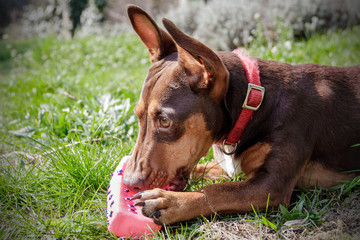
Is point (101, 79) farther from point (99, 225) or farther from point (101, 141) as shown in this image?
point (99, 225)

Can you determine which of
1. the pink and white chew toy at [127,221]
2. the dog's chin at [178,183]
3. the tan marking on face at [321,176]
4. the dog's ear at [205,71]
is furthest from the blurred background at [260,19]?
the pink and white chew toy at [127,221]

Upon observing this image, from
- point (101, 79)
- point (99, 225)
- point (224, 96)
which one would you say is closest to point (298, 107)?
point (224, 96)

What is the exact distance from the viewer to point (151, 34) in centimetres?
333

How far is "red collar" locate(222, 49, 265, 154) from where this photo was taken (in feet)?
9.41

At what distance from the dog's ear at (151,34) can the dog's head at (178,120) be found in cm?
51

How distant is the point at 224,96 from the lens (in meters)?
2.83

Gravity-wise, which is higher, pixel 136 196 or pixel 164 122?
pixel 164 122

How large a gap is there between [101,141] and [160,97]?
65.3 inches

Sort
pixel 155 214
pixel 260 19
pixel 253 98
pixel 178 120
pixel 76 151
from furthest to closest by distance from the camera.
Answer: pixel 260 19 → pixel 76 151 → pixel 253 98 → pixel 178 120 → pixel 155 214

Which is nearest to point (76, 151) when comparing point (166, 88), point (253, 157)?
point (166, 88)

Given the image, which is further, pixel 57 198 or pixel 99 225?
pixel 57 198

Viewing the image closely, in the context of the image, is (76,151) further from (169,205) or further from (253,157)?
(253,157)

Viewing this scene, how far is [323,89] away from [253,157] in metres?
0.91

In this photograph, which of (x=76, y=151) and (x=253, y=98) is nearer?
(x=253, y=98)
